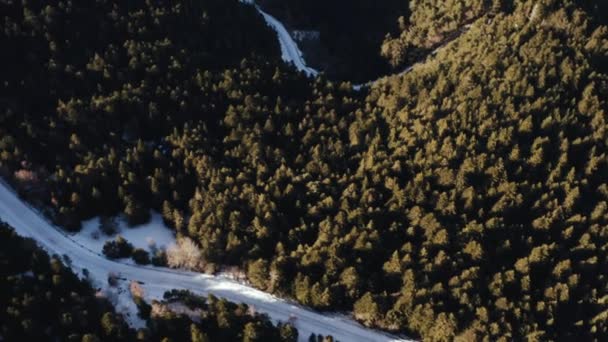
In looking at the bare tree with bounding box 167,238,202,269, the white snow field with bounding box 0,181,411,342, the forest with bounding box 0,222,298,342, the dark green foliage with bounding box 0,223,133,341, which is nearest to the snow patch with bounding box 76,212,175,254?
the white snow field with bounding box 0,181,411,342

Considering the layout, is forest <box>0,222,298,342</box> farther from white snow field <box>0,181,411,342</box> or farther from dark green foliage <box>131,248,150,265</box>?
dark green foliage <box>131,248,150,265</box>

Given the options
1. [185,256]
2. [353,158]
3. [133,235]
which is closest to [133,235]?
[133,235]

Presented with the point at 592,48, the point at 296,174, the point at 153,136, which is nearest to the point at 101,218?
the point at 153,136

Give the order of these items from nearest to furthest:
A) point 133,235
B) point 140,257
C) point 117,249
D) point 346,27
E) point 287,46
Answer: point 140,257, point 117,249, point 133,235, point 287,46, point 346,27

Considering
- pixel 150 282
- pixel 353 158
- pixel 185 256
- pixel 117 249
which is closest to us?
pixel 150 282

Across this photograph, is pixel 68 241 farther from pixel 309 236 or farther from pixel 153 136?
pixel 309 236

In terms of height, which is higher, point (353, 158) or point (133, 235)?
point (353, 158)

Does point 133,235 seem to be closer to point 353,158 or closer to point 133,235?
point 133,235
